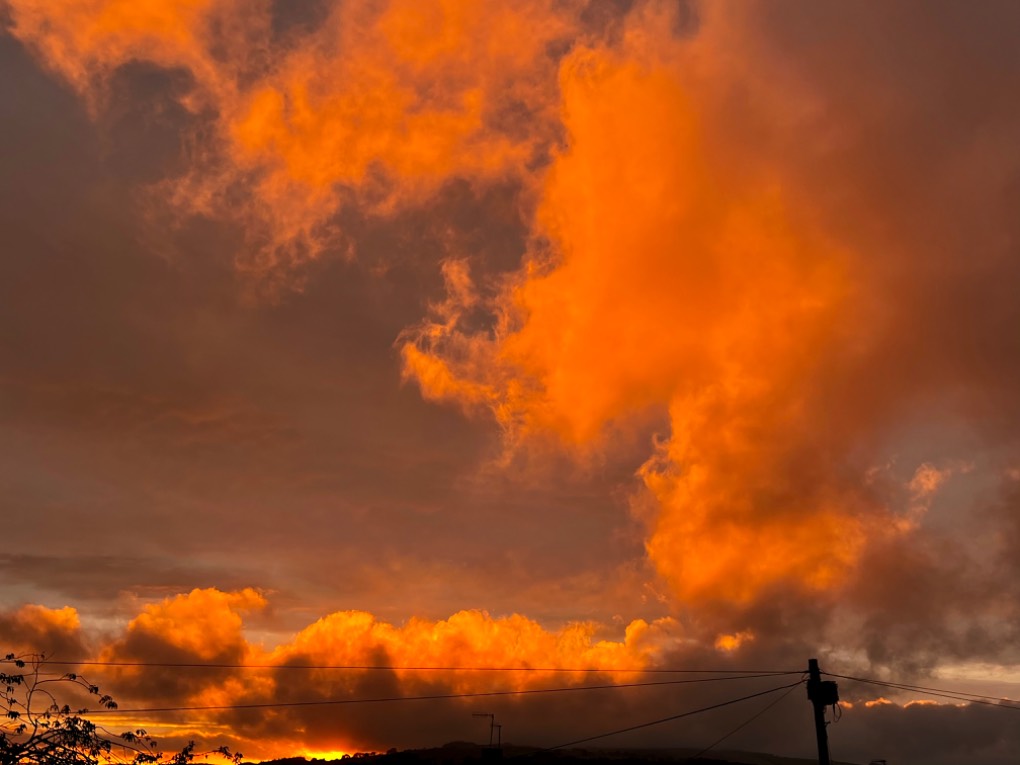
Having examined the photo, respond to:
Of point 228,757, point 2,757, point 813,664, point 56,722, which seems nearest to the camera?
point 2,757

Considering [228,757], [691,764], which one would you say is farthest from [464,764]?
[228,757]

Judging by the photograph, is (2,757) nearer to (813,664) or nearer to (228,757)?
(228,757)

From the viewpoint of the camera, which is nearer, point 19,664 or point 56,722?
point 56,722

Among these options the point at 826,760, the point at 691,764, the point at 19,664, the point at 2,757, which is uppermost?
the point at 19,664

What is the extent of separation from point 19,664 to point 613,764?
10002 centimetres

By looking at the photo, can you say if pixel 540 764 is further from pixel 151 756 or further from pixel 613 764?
pixel 151 756

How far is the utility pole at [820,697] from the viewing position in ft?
131

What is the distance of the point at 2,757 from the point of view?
18.3 metres

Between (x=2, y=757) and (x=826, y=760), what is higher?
(x=2, y=757)

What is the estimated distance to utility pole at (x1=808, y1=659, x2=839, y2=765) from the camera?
131ft

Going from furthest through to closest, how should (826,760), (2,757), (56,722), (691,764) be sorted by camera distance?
1. (691,764)
2. (826,760)
3. (56,722)
4. (2,757)

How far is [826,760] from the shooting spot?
39500 millimetres

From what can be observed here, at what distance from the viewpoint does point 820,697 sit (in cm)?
4162

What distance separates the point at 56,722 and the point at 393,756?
125 m
